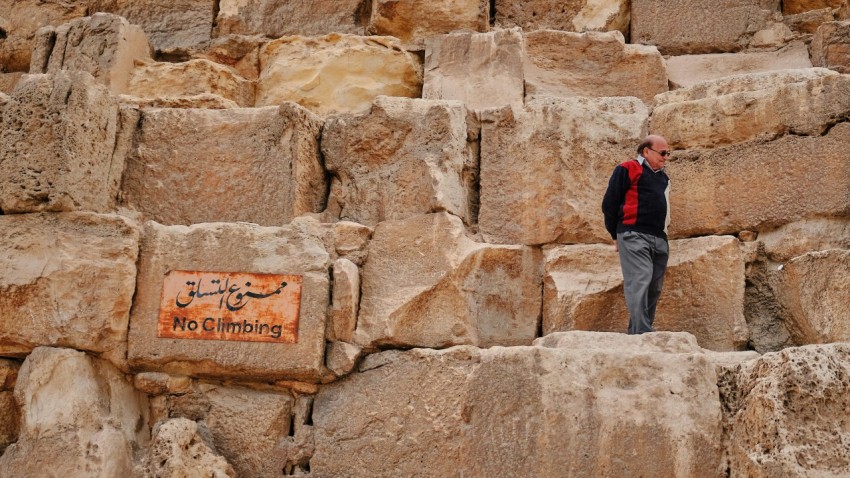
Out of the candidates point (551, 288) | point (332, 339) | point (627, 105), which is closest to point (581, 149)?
point (627, 105)

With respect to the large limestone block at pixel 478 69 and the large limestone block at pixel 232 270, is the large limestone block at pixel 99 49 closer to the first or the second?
the large limestone block at pixel 232 270

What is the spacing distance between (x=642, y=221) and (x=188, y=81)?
306 cm

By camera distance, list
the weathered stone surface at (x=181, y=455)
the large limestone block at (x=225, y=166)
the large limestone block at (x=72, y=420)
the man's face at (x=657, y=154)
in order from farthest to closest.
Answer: the large limestone block at (x=225, y=166), the man's face at (x=657, y=154), the large limestone block at (x=72, y=420), the weathered stone surface at (x=181, y=455)

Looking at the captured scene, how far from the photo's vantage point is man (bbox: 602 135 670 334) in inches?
173

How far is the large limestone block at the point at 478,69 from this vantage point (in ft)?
18.7

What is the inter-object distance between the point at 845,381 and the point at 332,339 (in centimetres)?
223

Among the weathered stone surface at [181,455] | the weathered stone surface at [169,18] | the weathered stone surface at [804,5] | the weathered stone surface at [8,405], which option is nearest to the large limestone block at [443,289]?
the weathered stone surface at [181,455]

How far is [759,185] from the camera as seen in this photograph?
4809 millimetres

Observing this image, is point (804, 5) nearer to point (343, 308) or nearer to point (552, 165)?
point (552, 165)

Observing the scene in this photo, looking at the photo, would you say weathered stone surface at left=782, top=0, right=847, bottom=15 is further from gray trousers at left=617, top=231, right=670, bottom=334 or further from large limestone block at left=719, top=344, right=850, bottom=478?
large limestone block at left=719, top=344, right=850, bottom=478

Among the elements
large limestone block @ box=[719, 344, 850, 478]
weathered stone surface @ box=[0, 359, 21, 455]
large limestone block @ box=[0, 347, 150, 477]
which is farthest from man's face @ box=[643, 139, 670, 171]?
weathered stone surface @ box=[0, 359, 21, 455]

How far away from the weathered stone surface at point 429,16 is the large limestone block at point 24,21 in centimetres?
228

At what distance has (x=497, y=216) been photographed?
499cm

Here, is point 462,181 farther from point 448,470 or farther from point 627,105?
point 448,470
